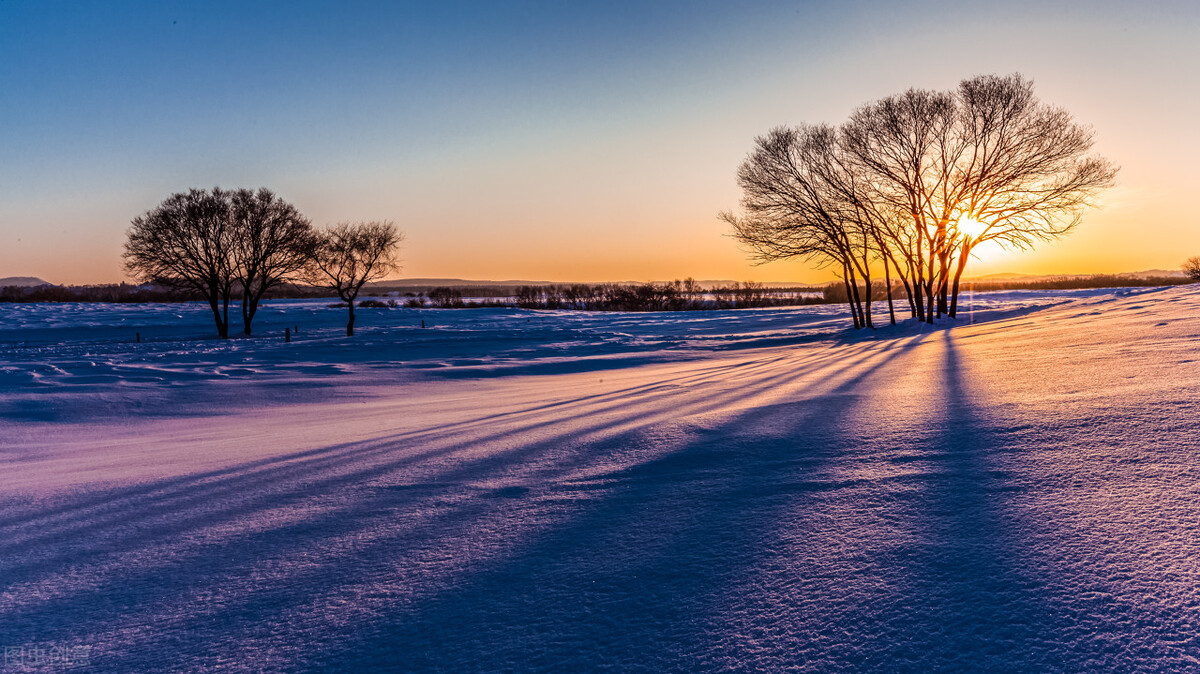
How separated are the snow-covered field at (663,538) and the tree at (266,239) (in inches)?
1248

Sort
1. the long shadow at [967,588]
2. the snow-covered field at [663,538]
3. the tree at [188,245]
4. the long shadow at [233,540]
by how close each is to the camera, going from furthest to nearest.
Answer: the tree at [188,245], the long shadow at [233,540], the snow-covered field at [663,538], the long shadow at [967,588]

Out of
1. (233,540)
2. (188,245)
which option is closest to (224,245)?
(188,245)

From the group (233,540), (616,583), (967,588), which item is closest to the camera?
(967,588)

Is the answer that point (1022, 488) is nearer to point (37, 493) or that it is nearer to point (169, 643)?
point (169, 643)

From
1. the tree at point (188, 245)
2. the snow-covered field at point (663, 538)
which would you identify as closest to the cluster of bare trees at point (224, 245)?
the tree at point (188, 245)

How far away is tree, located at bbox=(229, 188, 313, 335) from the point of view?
3434 cm

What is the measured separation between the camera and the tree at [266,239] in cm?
3434

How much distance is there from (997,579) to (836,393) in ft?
14.3

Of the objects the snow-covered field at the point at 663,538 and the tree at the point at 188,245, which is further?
the tree at the point at 188,245

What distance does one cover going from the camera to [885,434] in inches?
156

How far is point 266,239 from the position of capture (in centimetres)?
3481

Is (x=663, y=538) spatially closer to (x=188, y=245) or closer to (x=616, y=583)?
(x=616, y=583)

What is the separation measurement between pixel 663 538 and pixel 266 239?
38206 mm

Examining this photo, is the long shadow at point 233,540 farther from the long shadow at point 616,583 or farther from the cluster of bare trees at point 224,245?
the cluster of bare trees at point 224,245
